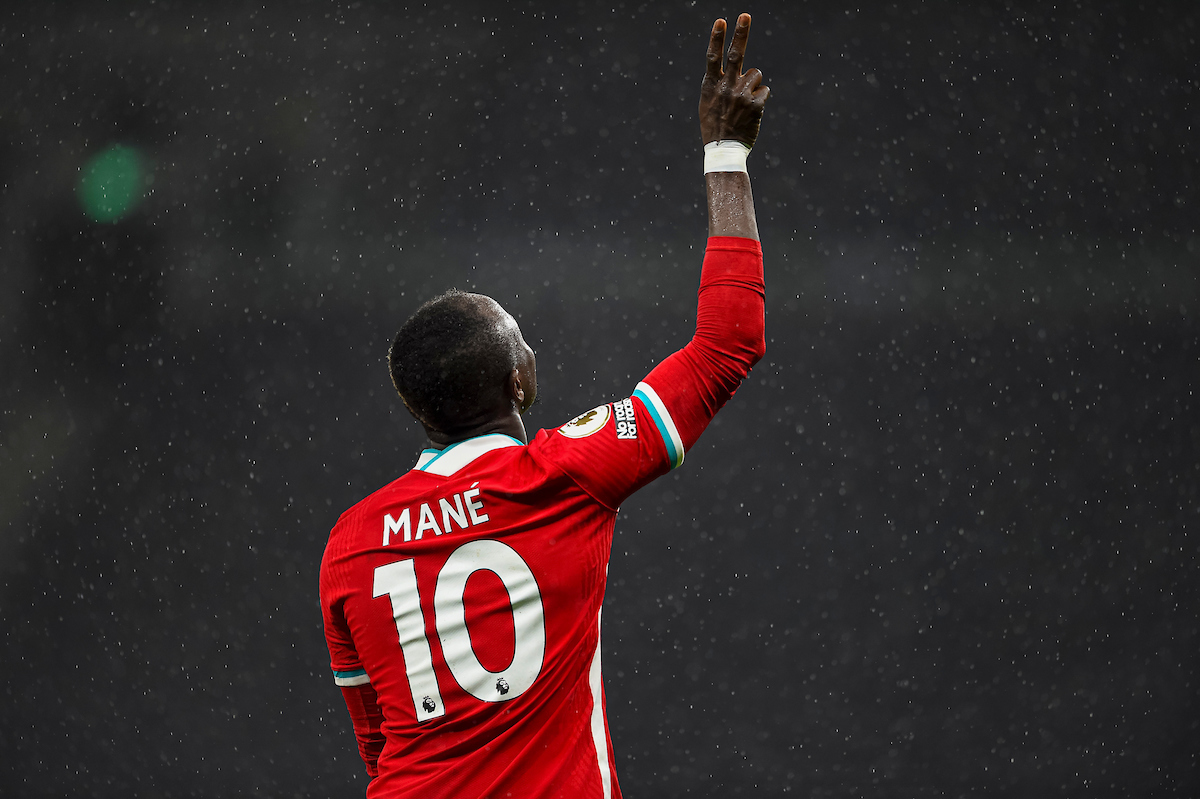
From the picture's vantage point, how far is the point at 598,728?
0.67m

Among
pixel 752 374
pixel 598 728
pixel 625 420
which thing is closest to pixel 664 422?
pixel 625 420

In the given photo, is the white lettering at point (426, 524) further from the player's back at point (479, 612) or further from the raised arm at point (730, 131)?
the raised arm at point (730, 131)

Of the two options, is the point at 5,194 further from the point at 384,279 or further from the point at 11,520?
the point at 384,279

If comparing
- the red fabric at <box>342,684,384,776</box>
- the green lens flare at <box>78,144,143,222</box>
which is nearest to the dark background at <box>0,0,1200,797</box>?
the green lens flare at <box>78,144,143,222</box>

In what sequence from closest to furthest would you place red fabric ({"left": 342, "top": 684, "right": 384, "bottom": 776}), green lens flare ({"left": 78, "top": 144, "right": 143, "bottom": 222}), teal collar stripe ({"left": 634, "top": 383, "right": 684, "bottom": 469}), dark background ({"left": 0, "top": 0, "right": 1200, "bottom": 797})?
teal collar stripe ({"left": 634, "top": 383, "right": 684, "bottom": 469}) < red fabric ({"left": 342, "top": 684, "right": 384, "bottom": 776}) < dark background ({"left": 0, "top": 0, "right": 1200, "bottom": 797}) < green lens flare ({"left": 78, "top": 144, "right": 143, "bottom": 222})

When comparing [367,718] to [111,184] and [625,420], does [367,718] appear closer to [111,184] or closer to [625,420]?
[625,420]

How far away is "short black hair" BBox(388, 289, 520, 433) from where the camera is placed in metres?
0.64

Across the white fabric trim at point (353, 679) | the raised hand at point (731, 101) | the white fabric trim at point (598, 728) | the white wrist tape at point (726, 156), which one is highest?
the raised hand at point (731, 101)

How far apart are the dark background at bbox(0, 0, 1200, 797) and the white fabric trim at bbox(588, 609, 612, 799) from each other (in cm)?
55

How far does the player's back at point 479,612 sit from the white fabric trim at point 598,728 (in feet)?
0.07

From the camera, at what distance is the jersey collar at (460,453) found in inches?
25.1

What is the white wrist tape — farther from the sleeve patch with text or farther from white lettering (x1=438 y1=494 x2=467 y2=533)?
white lettering (x1=438 y1=494 x2=467 y2=533)

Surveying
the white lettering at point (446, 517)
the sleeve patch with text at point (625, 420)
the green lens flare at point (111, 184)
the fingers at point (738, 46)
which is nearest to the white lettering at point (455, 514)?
the white lettering at point (446, 517)

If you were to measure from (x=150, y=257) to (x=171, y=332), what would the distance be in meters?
0.12
